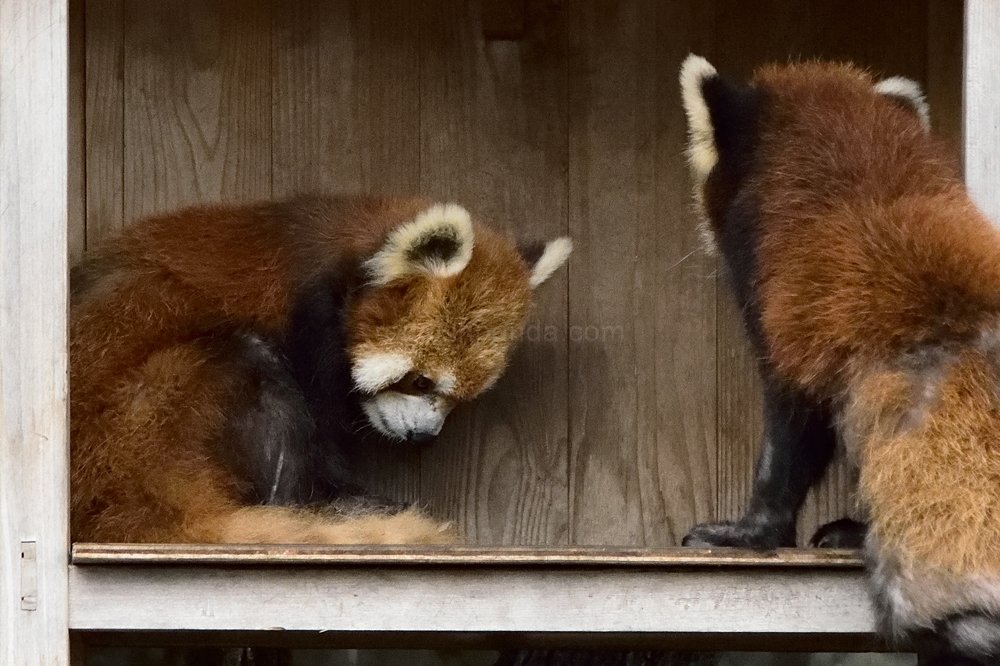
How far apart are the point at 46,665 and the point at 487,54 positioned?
2209mm

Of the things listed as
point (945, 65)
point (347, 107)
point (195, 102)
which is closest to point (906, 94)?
point (945, 65)

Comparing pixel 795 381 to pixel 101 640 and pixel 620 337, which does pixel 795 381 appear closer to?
pixel 620 337

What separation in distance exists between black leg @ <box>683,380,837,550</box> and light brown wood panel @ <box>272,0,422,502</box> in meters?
1.28

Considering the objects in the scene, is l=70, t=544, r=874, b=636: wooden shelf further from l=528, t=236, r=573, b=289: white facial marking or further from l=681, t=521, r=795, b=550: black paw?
l=528, t=236, r=573, b=289: white facial marking

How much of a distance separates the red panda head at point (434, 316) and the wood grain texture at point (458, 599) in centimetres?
95

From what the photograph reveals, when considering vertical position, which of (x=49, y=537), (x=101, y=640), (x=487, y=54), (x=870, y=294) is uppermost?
(x=487, y=54)

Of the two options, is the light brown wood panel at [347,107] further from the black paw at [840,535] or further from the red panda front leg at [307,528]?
the black paw at [840,535]

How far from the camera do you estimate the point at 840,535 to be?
140 inches

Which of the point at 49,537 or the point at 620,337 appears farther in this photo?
the point at 620,337

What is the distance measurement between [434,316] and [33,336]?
1.17m

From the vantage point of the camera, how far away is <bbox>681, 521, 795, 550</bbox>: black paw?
3.11 metres

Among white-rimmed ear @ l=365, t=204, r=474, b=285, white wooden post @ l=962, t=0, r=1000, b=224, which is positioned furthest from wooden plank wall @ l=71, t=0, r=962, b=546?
white wooden post @ l=962, t=0, r=1000, b=224

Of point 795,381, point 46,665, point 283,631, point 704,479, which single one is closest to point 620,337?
point 704,479

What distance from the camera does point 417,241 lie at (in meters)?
3.67
